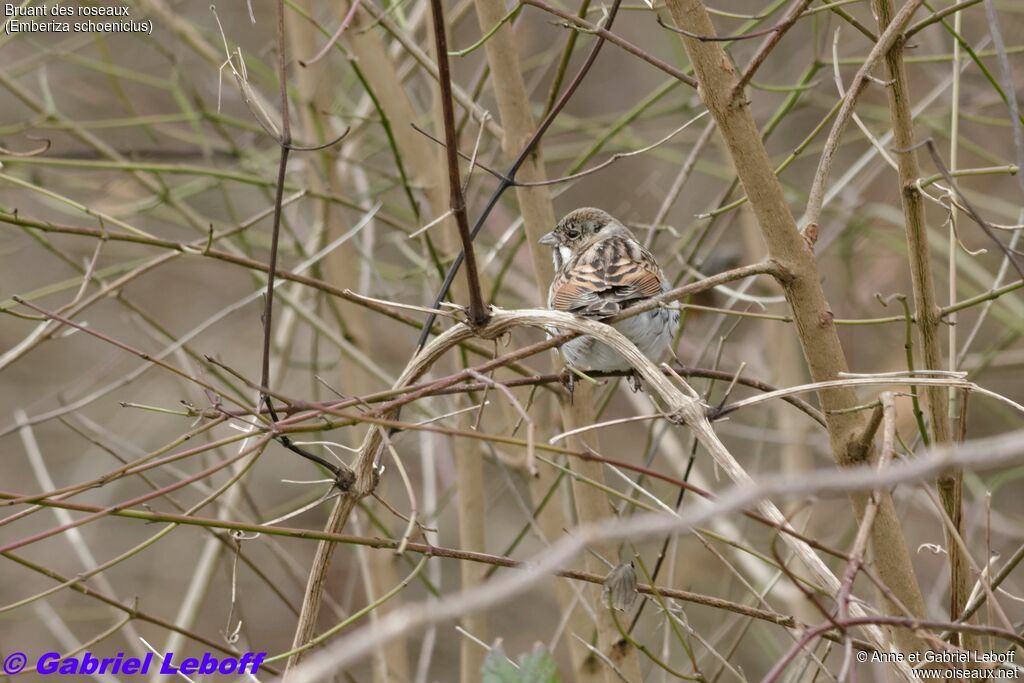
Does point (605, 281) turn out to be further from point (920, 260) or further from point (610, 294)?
point (920, 260)

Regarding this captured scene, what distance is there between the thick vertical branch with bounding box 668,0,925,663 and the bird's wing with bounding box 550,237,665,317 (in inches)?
40.6

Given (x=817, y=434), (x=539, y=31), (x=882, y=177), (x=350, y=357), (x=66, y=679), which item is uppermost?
(x=539, y=31)

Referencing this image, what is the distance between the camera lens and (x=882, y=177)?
831cm

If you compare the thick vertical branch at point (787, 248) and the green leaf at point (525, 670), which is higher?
the thick vertical branch at point (787, 248)

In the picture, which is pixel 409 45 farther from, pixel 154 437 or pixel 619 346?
pixel 154 437

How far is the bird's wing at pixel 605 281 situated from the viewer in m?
3.84

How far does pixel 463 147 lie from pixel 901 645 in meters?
2.88

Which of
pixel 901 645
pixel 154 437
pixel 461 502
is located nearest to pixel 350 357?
pixel 461 502

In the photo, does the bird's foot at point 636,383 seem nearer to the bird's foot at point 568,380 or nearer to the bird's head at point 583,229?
the bird's foot at point 568,380

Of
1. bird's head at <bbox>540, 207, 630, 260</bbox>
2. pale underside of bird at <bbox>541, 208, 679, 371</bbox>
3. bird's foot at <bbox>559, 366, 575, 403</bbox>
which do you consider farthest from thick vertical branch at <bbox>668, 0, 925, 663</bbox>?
bird's head at <bbox>540, 207, 630, 260</bbox>

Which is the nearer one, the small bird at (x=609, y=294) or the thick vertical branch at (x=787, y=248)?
the thick vertical branch at (x=787, y=248)

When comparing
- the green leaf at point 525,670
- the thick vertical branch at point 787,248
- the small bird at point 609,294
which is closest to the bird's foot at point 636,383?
the small bird at point 609,294

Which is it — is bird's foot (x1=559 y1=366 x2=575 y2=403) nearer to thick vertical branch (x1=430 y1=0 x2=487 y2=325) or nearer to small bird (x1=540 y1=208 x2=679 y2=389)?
small bird (x1=540 y1=208 x2=679 y2=389)

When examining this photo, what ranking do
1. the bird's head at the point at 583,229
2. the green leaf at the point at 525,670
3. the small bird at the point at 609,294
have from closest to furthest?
the green leaf at the point at 525,670 < the small bird at the point at 609,294 < the bird's head at the point at 583,229
